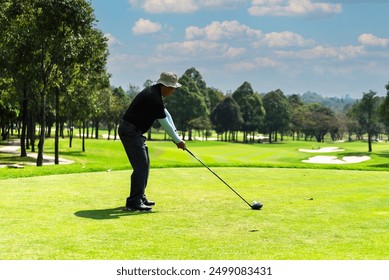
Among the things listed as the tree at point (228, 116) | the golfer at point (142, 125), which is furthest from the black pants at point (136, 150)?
the tree at point (228, 116)

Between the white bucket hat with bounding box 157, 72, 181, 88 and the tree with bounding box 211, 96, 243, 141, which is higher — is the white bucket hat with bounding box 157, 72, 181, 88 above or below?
below

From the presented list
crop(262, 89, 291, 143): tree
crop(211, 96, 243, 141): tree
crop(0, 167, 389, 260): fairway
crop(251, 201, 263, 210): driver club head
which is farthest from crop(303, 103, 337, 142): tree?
crop(251, 201, 263, 210): driver club head

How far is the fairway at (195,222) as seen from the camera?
6.37 m

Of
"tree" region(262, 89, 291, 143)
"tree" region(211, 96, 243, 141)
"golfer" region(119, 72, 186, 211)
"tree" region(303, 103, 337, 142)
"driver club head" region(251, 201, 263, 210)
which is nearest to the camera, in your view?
"driver club head" region(251, 201, 263, 210)

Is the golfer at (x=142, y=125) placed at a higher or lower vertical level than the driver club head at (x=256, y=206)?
higher

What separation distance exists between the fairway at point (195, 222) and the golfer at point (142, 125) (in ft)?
1.87

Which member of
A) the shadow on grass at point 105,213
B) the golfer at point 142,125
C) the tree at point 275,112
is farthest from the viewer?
the tree at point 275,112

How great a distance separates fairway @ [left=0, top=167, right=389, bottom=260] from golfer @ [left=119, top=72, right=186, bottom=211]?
0.57m

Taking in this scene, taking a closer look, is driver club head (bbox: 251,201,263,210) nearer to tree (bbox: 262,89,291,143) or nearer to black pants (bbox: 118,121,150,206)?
black pants (bbox: 118,121,150,206)

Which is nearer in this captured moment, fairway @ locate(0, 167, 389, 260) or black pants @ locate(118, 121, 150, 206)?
fairway @ locate(0, 167, 389, 260)

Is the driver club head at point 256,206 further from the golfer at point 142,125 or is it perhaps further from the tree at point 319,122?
the tree at point 319,122

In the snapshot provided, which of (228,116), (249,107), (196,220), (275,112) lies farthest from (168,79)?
(275,112)

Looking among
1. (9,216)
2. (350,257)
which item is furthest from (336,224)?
(9,216)

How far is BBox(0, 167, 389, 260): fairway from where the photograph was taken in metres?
6.37
